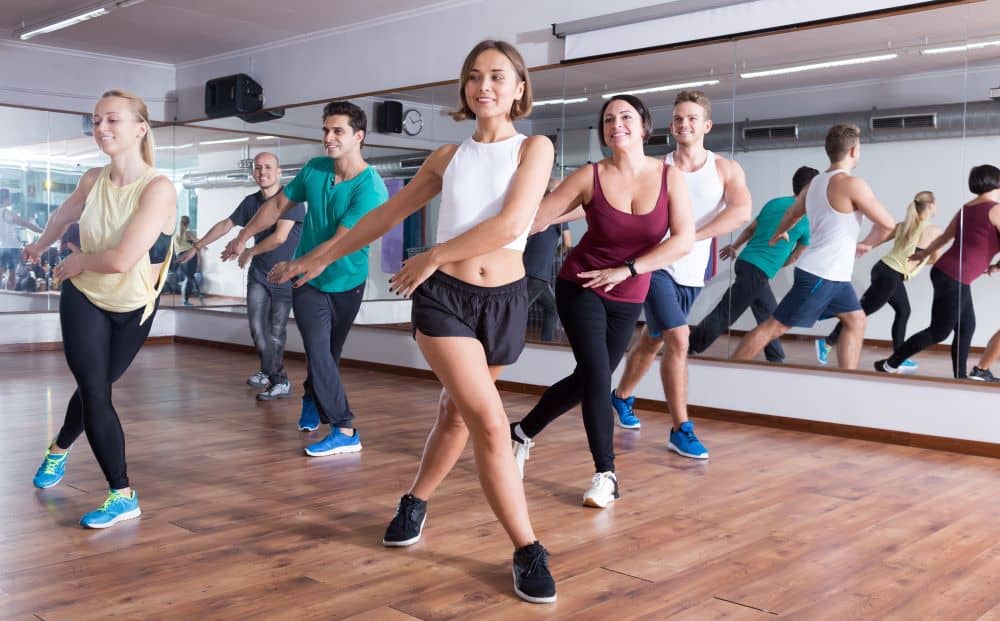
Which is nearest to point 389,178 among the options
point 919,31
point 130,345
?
point 919,31

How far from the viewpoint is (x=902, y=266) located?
506 cm

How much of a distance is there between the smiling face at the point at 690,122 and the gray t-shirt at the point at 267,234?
8.47 feet

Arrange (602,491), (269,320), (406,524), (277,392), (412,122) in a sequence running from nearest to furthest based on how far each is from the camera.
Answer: (406,524) < (602,491) < (277,392) < (269,320) < (412,122)

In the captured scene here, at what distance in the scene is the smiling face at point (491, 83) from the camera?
8.21 ft

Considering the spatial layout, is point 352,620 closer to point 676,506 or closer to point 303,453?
point 676,506

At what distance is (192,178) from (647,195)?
274 inches

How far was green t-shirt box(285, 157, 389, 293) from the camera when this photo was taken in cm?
434

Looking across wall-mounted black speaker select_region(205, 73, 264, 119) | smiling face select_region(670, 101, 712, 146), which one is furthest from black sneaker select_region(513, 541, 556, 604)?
wall-mounted black speaker select_region(205, 73, 264, 119)

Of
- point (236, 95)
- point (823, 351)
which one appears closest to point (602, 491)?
point (823, 351)

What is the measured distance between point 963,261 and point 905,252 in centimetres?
28

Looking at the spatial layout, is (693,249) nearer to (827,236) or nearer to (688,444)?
(688,444)

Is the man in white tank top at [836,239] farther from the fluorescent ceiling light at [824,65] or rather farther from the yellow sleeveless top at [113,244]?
the yellow sleeveless top at [113,244]

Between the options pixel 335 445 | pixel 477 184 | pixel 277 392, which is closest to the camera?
pixel 477 184

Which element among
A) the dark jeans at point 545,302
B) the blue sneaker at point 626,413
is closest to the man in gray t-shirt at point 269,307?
the dark jeans at point 545,302
